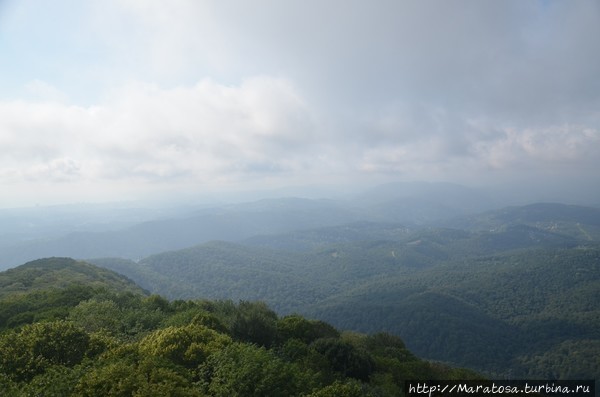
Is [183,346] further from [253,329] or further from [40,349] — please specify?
[253,329]

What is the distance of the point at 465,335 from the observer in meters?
170

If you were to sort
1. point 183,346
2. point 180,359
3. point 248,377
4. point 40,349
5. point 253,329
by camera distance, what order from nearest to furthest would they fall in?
1. point 248,377
2. point 40,349
3. point 180,359
4. point 183,346
5. point 253,329

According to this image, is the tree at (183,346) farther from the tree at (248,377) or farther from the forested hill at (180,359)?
the tree at (248,377)

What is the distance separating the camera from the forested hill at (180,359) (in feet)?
60.4

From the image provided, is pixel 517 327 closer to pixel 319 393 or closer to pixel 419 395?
pixel 419 395

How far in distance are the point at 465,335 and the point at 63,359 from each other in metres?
187

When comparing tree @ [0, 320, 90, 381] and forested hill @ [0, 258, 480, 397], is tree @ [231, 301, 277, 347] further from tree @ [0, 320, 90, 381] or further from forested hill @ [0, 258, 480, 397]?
tree @ [0, 320, 90, 381]

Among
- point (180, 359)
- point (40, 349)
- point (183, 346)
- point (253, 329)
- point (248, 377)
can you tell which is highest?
point (40, 349)

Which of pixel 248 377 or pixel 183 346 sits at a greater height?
pixel 248 377

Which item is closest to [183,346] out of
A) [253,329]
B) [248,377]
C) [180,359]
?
[180,359]

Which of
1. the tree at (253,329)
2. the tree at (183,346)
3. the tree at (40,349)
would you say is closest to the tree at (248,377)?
the tree at (183,346)

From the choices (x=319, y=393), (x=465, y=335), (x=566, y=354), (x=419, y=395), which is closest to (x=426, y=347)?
(x=465, y=335)

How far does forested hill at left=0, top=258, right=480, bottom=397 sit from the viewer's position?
60.4ft

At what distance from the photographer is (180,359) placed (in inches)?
991
